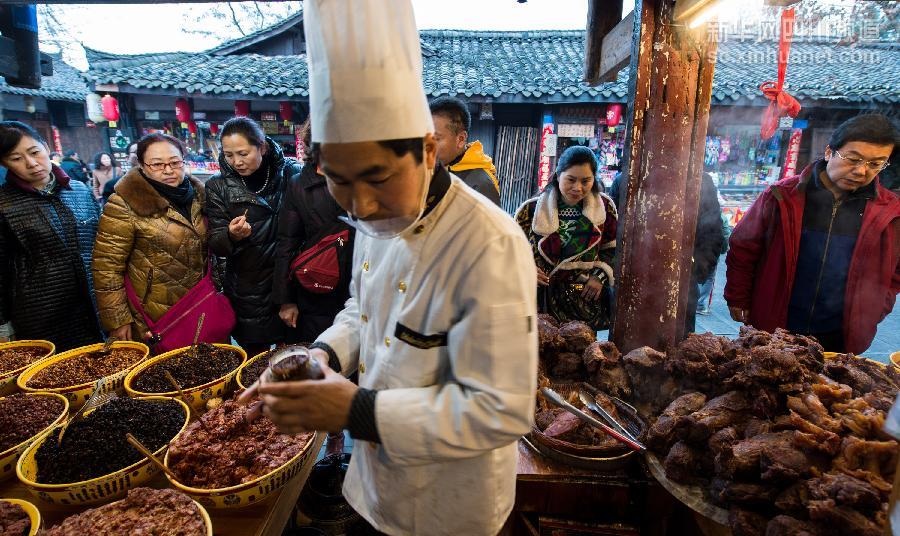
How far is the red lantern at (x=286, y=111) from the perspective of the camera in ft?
35.3

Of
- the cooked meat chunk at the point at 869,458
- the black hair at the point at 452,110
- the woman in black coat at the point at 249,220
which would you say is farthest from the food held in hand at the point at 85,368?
the cooked meat chunk at the point at 869,458

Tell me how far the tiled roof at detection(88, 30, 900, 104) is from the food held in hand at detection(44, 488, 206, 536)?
376 inches

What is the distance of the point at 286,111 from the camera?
10812 mm

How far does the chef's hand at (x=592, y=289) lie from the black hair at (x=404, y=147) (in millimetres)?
3188

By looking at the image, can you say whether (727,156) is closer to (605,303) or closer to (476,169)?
(605,303)

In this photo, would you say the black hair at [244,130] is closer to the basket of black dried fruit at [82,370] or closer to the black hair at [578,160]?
the basket of black dried fruit at [82,370]

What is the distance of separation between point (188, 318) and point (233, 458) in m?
1.69

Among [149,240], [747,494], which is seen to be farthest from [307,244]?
[747,494]

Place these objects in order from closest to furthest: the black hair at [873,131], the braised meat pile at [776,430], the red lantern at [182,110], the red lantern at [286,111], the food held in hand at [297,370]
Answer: the food held in hand at [297,370] → the braised meat pile at [776,430] → the black hair at [873,131] → the red lantern at [286,111] → the red lantern at [182,110]

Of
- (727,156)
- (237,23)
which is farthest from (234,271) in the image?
(237,23)

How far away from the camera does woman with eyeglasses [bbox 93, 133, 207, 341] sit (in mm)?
3283

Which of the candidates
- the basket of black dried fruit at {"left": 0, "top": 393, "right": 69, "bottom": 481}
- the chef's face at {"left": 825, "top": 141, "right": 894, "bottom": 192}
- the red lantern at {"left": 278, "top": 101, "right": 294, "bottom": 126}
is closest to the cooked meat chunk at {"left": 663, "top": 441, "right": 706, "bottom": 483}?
the chef's face at {"left": 825, "top": 141, "right": 894, "bottom": 192}

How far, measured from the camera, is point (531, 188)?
1106 centimetres

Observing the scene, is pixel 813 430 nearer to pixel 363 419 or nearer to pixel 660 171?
pixel 660 171
